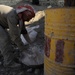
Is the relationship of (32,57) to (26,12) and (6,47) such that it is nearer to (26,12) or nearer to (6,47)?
(6,47)

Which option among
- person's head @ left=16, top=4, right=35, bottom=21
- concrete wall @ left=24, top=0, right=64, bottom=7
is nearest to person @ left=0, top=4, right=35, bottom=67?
person's head @ left=16, top=4, right=35, bottom=21

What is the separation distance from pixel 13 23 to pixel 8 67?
1.00m

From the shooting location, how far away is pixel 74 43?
11.0 feet

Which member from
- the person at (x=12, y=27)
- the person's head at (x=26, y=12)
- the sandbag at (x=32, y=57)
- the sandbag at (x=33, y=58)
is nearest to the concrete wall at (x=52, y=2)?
the person at (x=12, y=27)

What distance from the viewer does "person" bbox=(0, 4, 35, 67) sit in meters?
4.66

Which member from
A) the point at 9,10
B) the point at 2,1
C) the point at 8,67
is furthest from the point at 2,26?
the point at 2,1

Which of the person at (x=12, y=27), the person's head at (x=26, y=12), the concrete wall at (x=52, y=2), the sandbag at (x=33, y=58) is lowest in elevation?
the concrete wall at (x=52, y=2)

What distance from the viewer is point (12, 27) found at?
4.73 metres

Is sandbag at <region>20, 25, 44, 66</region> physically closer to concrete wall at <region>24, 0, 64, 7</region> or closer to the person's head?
the person's head

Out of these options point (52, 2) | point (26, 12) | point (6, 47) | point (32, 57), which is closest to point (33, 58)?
point (32, 57)

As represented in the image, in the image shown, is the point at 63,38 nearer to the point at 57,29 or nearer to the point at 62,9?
the point at 57,29

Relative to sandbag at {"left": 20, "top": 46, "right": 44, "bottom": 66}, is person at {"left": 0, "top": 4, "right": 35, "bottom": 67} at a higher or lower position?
higher

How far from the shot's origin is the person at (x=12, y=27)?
184 inches

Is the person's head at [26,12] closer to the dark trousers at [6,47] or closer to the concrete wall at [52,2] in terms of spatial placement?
the dark trousers at [6,47]
